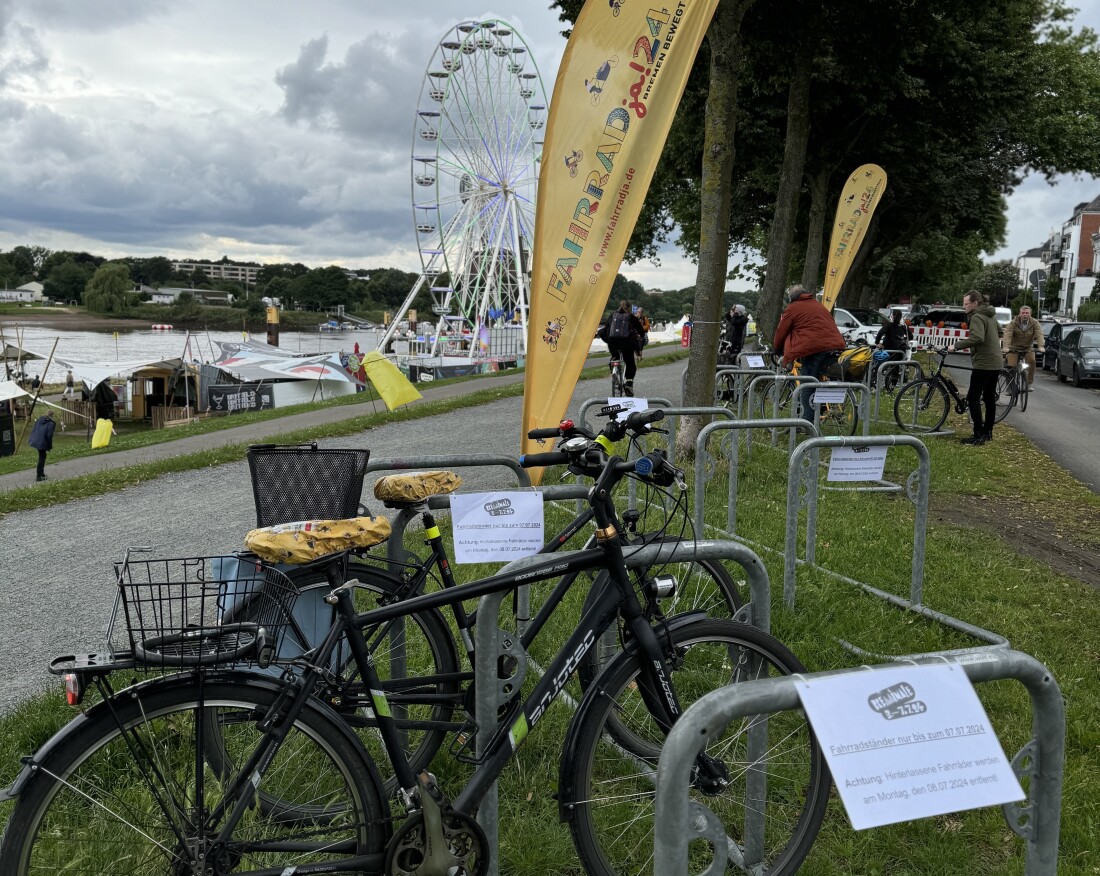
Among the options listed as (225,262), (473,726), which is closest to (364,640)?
(473,726)

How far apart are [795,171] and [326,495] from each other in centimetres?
1357

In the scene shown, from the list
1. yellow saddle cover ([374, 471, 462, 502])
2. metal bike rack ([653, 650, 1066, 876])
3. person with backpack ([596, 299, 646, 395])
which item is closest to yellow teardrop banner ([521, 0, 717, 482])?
yellow saddle cover ([374, 471, 462, 502])

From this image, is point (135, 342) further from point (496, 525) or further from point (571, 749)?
point (571, 749)

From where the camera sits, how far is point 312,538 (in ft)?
8.23

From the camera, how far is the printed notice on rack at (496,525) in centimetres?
289

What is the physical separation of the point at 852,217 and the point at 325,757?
1602 centimetres

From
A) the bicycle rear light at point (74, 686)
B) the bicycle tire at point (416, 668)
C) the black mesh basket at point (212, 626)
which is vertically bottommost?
the bicycle tire at point (416, 668)

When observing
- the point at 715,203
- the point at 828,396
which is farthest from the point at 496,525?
the point at 828,396

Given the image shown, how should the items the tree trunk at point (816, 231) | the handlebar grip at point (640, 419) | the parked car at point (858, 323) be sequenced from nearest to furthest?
the handlebar grip at point (640, 419) < the tree trunk at point (816, 231) < the parked car at point (858, 323)

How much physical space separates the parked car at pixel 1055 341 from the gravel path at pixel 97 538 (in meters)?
19.5

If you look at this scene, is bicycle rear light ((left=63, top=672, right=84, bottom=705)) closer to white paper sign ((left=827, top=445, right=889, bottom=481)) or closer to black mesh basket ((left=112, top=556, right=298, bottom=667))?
black mesh basket ((left=112, top=556, right=298, bottom=667))

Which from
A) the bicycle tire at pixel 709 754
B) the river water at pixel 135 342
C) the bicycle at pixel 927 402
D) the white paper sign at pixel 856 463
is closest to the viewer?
the bicycle tire at pixel 709 754

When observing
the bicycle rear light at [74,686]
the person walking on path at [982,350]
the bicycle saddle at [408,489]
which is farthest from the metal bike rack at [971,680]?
the person walking on path at [982,350]

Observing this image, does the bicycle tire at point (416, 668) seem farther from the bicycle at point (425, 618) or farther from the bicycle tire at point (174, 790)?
the bicycle tire at point (174, 790)
